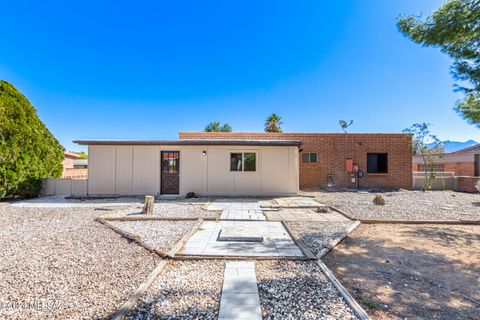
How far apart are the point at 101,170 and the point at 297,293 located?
10181 mm

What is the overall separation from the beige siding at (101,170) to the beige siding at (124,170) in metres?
0.18

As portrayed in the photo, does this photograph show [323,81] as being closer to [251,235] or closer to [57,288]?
[251,235]

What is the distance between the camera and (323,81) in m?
13.7

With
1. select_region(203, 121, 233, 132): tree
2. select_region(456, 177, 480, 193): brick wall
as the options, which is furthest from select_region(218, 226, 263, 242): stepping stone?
select_region(203, 121, 233, 132): tree

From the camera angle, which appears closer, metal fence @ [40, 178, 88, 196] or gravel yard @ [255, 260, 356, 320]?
gravel yard @ [255, 260, 356, 320]

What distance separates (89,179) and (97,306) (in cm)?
937

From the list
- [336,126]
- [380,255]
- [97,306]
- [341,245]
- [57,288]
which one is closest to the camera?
[97,306]

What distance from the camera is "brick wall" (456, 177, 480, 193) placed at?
12.4 meters

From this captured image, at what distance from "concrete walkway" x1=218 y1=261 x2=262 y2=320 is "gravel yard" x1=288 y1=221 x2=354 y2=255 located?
1416mm

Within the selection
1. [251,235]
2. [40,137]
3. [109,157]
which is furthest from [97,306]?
[40,137]

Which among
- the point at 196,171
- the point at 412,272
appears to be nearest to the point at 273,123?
the point at 196,171

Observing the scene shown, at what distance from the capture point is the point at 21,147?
9.23m

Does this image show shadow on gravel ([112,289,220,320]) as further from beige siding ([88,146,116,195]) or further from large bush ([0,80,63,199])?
large bush ([0,80,63,199])

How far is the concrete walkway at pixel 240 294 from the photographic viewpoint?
6.75 feet
